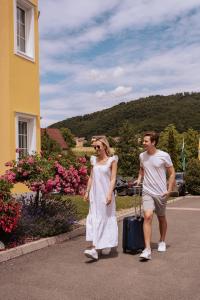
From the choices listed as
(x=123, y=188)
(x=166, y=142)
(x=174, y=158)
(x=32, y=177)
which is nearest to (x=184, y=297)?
(x=32, y=177)

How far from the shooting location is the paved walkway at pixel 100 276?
5.38 metres

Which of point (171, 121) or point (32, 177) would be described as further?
point (171, 121)

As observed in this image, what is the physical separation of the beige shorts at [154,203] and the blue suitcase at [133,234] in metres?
0.34

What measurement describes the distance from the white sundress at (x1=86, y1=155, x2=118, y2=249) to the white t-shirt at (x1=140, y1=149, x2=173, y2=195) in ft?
1.91

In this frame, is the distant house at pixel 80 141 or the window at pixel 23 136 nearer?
the window at pixel 23 136

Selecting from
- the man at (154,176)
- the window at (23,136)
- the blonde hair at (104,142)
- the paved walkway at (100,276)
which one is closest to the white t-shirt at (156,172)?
the man at (154,176)

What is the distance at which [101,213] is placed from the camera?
7.16 meters

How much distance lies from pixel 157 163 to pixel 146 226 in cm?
98

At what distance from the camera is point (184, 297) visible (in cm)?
526

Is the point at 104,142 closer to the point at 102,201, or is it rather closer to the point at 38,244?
the point at 102,201

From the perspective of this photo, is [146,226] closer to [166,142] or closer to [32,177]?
[32,177]

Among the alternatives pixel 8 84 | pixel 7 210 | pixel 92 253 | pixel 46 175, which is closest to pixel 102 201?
pixel 92 253

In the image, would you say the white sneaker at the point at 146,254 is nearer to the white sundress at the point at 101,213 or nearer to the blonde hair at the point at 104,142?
the white sundress at the point at 101,213

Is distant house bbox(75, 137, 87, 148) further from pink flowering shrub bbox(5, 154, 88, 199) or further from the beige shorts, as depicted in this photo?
the beige shorts
